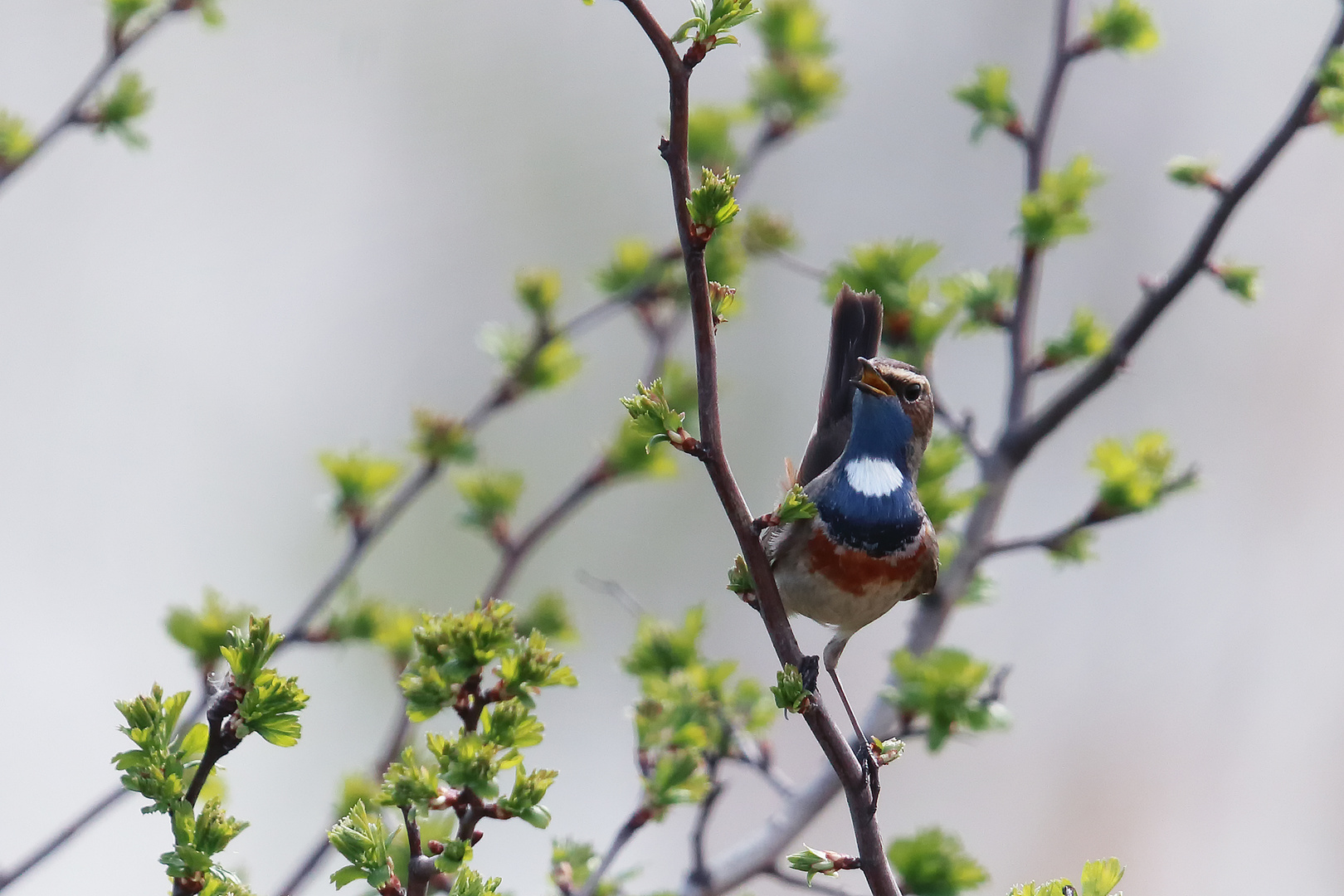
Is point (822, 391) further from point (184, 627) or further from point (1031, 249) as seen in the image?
point (184, 627)

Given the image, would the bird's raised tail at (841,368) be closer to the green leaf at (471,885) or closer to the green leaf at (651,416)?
the green leaf at (651,416)

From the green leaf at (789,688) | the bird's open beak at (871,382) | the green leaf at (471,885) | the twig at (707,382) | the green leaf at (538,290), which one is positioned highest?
the green leaf at (538,290)

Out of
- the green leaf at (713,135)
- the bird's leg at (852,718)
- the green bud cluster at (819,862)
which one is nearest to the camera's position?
the green bud cluster at (819,862)

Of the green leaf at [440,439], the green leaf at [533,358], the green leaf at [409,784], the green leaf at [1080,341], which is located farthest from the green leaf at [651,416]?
the green leaf at [1080,341]

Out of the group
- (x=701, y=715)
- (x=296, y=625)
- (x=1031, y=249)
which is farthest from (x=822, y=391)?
(x=296, y=625)

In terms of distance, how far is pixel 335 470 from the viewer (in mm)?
3293

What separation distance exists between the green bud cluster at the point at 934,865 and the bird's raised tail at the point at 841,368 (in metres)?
0.82

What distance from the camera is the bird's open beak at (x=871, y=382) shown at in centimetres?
248

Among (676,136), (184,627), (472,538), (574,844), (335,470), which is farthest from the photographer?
(472,538)

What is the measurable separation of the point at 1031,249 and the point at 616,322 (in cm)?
428

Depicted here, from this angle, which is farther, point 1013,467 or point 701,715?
point 1013,467

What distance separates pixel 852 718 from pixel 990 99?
1.85 meters

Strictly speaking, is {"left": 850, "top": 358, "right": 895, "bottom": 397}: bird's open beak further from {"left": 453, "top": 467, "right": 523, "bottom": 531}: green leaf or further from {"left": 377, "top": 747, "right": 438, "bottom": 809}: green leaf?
{"left": 453, "top": 467, "right": 523, "bottom": 531}: green leaf

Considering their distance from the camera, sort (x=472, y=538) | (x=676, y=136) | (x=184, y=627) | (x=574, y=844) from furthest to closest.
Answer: (x=472, y=538), (x=184, y=627), (x=574, y=844), (x=676, y=136)
